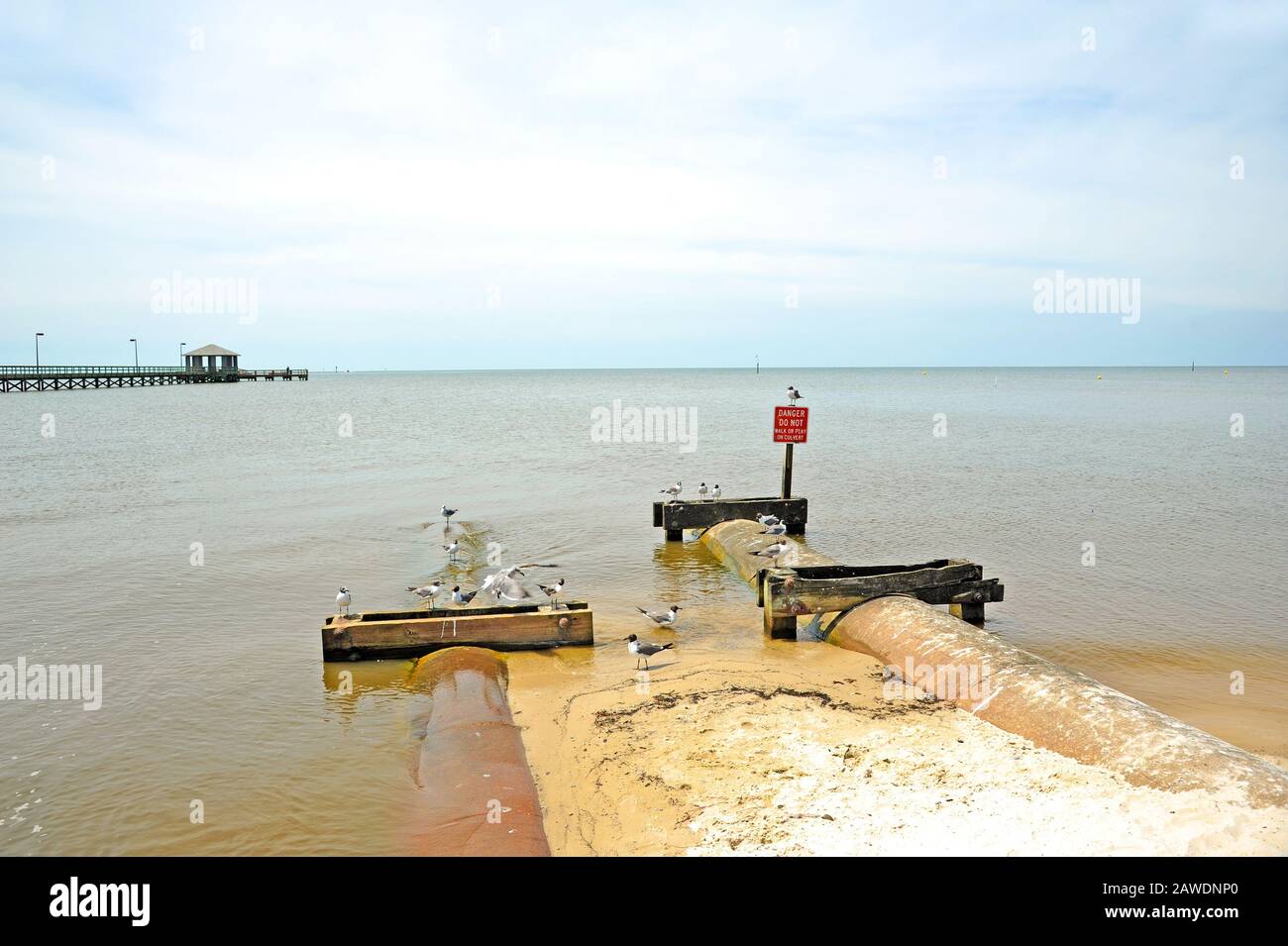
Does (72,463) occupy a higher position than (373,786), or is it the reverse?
(72,463)

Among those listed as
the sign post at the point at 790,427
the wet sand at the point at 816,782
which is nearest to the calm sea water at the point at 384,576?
the wet sand at the point at 816,782

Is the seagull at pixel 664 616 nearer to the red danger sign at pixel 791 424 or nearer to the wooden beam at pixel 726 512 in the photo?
the wooden beam at pixel 726 512

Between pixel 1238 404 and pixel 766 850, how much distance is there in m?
99.6

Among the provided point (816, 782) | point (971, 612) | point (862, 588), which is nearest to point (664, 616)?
point (862, 588)

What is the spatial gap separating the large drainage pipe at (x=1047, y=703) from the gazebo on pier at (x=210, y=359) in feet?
466

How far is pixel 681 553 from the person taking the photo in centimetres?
1845

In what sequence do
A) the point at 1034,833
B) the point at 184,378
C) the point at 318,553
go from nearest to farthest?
the point at 1034,833 < the point at 318,553 < the point at 184,378

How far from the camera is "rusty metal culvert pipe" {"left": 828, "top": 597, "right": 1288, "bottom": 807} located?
6309mm

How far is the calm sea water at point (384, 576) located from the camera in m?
8.08

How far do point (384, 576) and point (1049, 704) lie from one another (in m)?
12.7

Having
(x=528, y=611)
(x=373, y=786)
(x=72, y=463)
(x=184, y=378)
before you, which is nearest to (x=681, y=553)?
(x=528, y=611)

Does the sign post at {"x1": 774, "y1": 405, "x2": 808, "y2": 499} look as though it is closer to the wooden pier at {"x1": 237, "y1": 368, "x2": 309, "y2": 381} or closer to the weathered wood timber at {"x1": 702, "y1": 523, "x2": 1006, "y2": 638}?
the weathered wood timber at {"x1": 702, "y1": 523, "x2": 1006, "y2": 638}

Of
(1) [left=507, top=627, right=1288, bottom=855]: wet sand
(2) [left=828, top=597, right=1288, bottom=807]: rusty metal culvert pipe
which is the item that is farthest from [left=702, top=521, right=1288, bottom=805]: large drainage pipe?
(1) [left=507, top=627, right=1288, bottom=855]: wet sand
